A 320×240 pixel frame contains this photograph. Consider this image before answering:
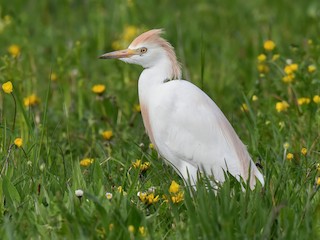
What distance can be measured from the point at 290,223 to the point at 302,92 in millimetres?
2060

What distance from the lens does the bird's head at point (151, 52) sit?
484cm

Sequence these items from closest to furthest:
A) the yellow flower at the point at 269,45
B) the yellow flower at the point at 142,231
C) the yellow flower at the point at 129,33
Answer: the yellow flower at the point at 142,231
the yellow flower at the point at 269,45
the yellow flower at the point at 129,33

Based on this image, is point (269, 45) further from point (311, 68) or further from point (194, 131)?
point (194, 131)

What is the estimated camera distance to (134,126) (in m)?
6.18

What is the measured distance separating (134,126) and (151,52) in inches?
55.1

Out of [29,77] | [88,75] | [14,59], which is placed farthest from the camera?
[88,75]

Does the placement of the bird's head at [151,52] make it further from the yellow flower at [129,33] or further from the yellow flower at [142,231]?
the yellow flower at [129,33]

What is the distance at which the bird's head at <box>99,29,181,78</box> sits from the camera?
484 centimetres

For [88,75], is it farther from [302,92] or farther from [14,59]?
[302,92]

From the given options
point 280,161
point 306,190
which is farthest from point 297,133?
point 306,190

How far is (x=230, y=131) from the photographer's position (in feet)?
15.4

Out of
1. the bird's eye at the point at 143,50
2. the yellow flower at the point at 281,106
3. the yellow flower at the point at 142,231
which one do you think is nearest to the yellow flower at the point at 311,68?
the yellow flower at the point at 281,106

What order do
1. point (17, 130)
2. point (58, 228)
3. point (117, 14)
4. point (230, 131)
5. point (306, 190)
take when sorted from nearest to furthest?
point (58, 228), point (306, 190), point (230, 131), point (17, 130), point (117, 14)

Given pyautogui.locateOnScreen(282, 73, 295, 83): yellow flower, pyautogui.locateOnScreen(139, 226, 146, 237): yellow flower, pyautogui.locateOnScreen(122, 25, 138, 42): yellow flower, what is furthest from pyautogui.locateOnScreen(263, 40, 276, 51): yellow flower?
pyautogui.locateOnScreen(139, 226, 146, 237): yellow flower
